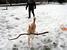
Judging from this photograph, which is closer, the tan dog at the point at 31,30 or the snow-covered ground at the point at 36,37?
the snow-covered ground at the point at 36,37

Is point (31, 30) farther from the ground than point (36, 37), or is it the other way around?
point (31, 30)

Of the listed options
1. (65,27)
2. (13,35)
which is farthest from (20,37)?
(65,27)

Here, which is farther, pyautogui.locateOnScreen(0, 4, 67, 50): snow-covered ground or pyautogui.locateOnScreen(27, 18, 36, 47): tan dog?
pyautogui.locateOnScreen(27, 18, 36, 47): tan dog

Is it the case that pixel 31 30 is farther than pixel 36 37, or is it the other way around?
pixel 36 37

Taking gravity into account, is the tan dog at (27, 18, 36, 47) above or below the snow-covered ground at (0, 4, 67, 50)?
above

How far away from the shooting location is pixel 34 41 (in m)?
6.36

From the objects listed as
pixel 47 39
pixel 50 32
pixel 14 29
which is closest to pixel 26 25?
pixel 14 29

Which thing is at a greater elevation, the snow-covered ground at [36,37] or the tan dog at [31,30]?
the tan dog at [31,30]

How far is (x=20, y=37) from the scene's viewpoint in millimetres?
6789

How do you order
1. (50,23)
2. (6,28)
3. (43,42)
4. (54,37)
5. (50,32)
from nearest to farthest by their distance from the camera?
(43,42), (54,37), (50,32), (6,28), (50,23)

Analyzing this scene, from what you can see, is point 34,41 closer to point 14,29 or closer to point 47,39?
point 47,39

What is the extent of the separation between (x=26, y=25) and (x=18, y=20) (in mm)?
1123

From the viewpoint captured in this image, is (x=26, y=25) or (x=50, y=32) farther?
(x=26, y=25)

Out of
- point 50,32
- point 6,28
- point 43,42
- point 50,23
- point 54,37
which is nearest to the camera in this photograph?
point 43,42
